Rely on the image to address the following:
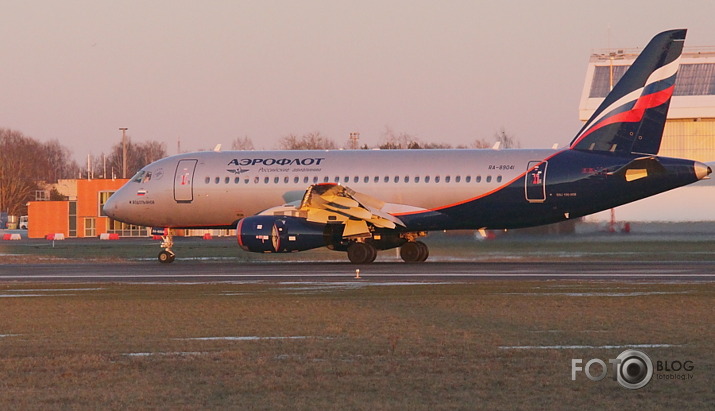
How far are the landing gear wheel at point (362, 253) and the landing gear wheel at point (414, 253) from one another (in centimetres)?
152

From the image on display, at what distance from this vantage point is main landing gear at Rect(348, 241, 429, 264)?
35.0 metres

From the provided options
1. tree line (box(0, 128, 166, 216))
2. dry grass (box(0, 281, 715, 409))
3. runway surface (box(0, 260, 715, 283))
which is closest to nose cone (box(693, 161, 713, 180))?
runway surface (box(0, 260, 715, 283))

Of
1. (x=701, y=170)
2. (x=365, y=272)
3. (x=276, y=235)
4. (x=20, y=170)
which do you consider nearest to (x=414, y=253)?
(x=276, y=235)

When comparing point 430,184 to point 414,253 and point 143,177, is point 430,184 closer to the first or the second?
point 414,253

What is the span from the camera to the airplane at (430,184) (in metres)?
33.4

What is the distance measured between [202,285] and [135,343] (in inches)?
447

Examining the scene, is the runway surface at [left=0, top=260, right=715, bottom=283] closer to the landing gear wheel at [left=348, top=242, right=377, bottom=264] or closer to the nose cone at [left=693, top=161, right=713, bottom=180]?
the landing gear wheel at [left=348, top=242, right=377, bottom=264]

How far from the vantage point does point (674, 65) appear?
33.4 m

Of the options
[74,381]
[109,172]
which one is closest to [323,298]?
[74,381]

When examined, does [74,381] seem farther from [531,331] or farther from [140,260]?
[140,260]

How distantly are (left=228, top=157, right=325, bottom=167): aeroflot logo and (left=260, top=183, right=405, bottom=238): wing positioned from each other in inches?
104

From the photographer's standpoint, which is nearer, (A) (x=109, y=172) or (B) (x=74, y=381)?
(B) (x=74, y=381)

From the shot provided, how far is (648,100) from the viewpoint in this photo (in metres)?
33.5

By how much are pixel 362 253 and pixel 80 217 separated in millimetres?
51776
